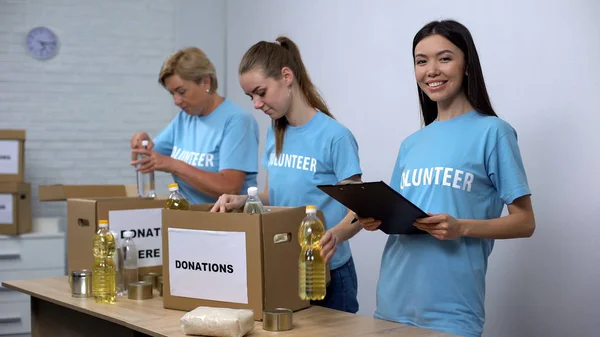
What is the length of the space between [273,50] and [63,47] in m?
3.24

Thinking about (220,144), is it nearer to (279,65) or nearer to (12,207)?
(279,65)

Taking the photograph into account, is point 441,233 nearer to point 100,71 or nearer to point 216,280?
point 216,280

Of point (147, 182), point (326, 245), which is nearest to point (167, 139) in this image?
point (147, 182)

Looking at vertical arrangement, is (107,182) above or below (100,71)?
below

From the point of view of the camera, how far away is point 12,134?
4672mm

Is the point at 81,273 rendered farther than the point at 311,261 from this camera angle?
Yes

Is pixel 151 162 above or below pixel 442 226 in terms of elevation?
above

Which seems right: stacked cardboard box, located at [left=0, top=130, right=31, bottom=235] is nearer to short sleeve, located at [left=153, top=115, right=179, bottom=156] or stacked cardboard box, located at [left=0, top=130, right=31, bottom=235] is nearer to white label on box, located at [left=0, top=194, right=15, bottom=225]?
white label on box, located at [left=0, top=194, right=15, bottom=225]

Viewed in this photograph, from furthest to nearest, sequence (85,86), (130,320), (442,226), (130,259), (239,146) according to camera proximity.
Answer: (85,86) < (239,146) < (130,259) < (130,320) < (442,226)

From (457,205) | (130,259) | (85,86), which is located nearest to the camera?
(457,205)

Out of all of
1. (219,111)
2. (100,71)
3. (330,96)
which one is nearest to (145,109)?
(100,71)

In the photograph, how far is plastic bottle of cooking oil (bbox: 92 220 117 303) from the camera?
2.50 metres

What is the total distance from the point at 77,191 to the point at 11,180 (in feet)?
1.56

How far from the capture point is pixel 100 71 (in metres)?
5.48
